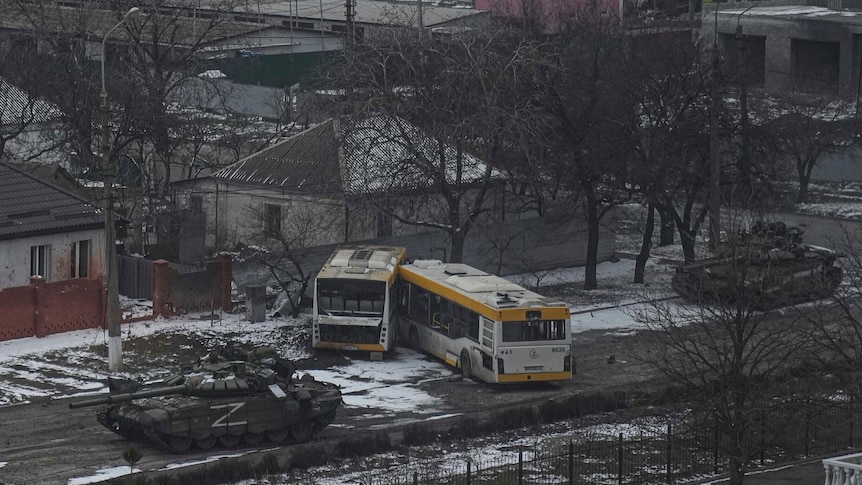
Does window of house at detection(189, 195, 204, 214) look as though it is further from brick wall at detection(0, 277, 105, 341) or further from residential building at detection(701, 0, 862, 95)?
residential building at detection(701, 0, 862, 95)

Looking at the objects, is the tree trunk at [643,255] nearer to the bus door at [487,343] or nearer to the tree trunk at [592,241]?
the tree trunk at [592,241]

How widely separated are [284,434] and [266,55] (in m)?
49.9

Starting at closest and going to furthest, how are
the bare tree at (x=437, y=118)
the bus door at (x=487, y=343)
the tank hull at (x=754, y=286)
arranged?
the tank hull at (x=754, y=286)
the bus door at (x=487, y=343)
the bare tree at (x=437, y=118)

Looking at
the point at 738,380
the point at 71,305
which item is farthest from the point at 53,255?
the point at 738,380

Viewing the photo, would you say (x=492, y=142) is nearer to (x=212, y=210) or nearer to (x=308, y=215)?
(x=308, y=215)

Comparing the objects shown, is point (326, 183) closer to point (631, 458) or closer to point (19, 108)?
point (19, 108)

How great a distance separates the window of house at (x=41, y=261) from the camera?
42.0 metres

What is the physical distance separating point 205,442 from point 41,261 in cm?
1343

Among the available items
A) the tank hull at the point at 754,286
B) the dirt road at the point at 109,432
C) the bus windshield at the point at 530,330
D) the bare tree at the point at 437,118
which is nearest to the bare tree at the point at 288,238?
the bare tree at the point at 437,118

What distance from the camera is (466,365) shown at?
122 ft

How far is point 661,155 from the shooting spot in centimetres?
4638

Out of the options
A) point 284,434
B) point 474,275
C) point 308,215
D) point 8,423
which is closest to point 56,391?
point 8,423

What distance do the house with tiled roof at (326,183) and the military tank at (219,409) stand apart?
13624mm

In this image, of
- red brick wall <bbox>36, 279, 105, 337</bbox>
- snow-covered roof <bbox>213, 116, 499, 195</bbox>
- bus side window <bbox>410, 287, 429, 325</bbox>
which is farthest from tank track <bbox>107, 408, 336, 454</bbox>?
snow-covered roof <bbox>213, 116, 499, 195</bbox>
